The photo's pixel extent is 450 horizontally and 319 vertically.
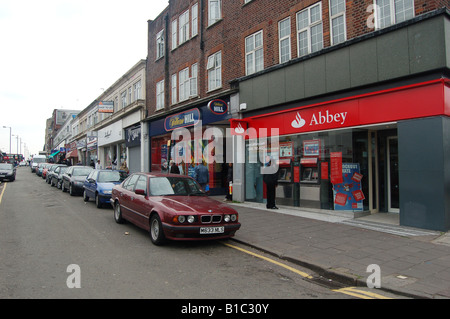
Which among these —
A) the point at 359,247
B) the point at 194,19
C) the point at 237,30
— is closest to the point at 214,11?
the point at 194,19

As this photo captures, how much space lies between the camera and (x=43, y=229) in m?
8.22

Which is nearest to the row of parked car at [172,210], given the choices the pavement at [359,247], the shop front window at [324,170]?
the pavement at [359,247]

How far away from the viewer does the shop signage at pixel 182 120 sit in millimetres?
16334

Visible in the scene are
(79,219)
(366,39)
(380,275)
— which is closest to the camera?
(380,275)

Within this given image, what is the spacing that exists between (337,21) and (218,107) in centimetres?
581

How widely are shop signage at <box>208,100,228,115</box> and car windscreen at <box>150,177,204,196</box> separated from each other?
19.7ft

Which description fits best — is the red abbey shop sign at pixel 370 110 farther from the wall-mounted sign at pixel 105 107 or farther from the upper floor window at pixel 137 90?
the wall-mounted sign at pixel 105 107

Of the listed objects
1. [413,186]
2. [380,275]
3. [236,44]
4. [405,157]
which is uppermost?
[236,44]

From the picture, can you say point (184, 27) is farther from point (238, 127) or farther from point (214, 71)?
point (238, 127)

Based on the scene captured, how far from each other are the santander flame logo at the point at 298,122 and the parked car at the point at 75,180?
11.1 meters

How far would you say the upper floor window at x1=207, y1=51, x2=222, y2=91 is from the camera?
51.1 ft
